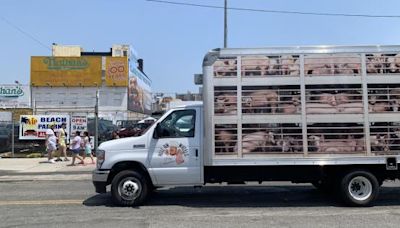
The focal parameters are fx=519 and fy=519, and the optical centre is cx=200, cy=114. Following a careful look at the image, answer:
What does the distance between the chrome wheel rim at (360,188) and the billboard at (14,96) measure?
51.4m

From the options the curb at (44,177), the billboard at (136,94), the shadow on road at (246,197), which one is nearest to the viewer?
the shadow on road at (246,197)

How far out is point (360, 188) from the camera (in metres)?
10.3

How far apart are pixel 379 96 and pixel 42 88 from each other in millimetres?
55565

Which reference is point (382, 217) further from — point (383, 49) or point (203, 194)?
point (203, 194)

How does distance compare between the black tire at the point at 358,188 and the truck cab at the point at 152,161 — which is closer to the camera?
the black tire at the point at 358,188

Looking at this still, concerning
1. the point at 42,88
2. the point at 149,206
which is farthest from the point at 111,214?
the point at 42,88

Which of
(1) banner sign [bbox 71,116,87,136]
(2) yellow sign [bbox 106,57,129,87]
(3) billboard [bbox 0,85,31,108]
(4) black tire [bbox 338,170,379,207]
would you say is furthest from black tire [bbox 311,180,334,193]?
(2) yellow sign [bbox 106,57,129,87]

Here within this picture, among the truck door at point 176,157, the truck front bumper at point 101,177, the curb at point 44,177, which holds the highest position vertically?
the truck door at point 176,157

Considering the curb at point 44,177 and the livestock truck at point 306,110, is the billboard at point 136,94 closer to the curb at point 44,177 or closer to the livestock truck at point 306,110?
the curb at point 44,177

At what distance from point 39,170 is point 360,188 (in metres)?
12.5

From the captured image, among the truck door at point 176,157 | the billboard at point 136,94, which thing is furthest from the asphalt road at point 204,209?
the billboard at point 136,94

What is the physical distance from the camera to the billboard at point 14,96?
2234 inches

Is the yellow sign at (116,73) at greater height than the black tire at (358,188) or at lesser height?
greater

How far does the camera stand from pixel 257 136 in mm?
10203
